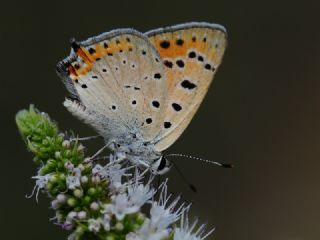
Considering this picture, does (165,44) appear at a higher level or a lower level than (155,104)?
higher

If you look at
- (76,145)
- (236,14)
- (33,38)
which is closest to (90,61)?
(76,145)

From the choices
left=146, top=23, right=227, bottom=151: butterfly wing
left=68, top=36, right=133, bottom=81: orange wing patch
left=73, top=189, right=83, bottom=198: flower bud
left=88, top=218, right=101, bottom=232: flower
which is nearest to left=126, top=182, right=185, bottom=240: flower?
left=88, top=218, right=101, bottom=232: flower

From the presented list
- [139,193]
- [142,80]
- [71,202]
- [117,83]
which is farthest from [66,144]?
[142,80]

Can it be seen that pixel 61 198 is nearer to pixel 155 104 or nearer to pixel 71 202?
pixel 71 202

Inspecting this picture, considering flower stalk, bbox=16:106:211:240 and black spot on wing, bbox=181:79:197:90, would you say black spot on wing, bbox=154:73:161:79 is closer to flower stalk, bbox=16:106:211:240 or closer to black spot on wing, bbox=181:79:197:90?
black spot on wing, bbox=181:79:197:90

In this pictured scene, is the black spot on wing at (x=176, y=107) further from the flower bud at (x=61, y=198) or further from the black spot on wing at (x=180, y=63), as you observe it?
the flower bud at (x=61, y=198)

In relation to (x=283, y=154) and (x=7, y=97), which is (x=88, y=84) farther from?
(x=283, y=154)

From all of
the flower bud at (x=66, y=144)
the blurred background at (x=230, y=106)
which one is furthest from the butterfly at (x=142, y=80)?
the blurred background at (x=230, y=106)
